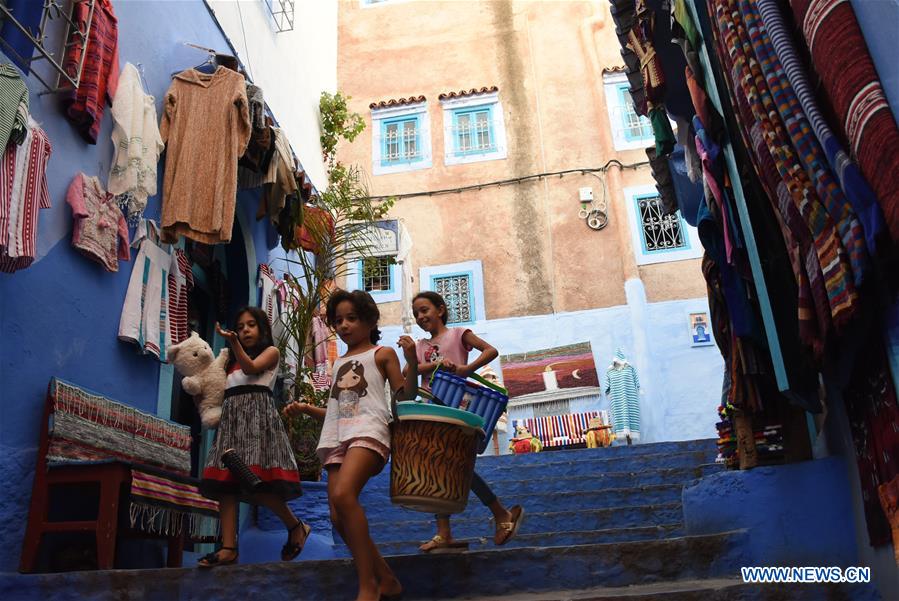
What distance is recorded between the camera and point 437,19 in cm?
1803

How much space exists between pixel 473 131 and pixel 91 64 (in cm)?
1178

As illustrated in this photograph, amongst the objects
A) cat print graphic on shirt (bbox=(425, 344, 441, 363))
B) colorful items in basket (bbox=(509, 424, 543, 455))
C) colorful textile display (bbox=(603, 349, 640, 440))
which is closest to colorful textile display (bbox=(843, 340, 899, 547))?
cat print graphic on shirt (bbox=(425, 344, 441, 363))

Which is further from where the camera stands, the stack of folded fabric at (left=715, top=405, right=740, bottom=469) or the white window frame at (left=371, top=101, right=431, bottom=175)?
the white window frame at (left=371, top=101, right=431, bottom=175)

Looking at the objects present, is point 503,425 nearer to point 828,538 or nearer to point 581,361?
point 581,361

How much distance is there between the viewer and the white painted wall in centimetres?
961

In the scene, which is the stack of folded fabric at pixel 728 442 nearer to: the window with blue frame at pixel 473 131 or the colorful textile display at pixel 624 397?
the colorful textile display at pixel 624 397

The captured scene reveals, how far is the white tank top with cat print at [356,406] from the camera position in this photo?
362 cm

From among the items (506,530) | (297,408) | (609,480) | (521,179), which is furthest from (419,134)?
(506,530)

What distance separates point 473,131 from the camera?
16734 mm

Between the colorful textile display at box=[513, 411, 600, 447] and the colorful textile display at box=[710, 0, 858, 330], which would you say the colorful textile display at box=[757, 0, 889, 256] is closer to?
the colorful textile display at box=[710, 0, 858, 330]

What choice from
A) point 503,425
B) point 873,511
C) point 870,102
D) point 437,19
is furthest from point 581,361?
point 870,102

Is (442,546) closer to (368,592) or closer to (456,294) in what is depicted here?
(368,592)

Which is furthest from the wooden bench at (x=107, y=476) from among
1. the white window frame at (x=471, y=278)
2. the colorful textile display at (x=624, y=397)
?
the white window frame at (x=471, y=278)

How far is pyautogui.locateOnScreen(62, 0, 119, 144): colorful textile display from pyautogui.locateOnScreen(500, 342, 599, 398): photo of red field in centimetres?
955
